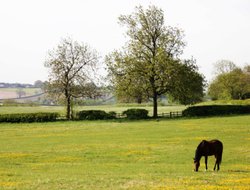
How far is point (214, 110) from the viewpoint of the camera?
7719 cm

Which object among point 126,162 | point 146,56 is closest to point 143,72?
point 146,56

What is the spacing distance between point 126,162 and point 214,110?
5142 cm

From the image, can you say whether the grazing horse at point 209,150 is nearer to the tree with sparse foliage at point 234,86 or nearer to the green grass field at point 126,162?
the green grass field at point 126,162

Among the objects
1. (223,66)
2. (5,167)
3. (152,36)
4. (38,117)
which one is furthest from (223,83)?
(5,167)

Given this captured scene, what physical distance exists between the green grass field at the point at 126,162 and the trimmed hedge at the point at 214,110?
86.7 ft

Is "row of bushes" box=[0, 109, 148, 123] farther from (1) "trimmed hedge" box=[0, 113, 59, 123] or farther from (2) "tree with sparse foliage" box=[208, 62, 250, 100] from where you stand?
(2) "tree with sparse foliage" box=[208, 62, 250, 100]

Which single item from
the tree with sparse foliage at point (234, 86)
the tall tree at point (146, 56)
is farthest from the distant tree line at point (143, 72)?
the tree with sparse foliage at point (234, 86)

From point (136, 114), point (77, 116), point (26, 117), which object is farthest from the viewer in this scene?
point (77, 116)

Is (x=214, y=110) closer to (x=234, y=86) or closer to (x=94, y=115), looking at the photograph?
(x=94, y=115)

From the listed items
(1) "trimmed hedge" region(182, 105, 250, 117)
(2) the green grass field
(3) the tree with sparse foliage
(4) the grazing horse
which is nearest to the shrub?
(1) "trimmed hedge" region(182, 105, 250, 117)

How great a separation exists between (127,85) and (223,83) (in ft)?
197

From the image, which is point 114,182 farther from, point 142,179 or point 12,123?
point 12,123

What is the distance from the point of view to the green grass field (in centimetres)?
1786

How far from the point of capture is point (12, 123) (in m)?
72.4
